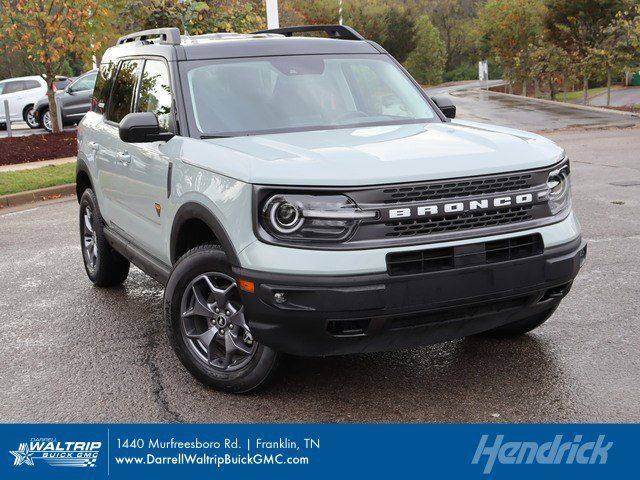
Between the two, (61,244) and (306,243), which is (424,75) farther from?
(306,243)

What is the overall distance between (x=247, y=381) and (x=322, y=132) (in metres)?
1.52

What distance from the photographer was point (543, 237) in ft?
14.6

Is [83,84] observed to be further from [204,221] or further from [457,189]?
[457,189]

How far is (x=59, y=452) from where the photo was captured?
4.04 meters

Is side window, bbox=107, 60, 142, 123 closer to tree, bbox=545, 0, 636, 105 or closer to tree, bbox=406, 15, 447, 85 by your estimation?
tree, bbox=545, 0, 636, 105

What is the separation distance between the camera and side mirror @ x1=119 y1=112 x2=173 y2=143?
5.08 m

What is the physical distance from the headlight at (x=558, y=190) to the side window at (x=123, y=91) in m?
3.05

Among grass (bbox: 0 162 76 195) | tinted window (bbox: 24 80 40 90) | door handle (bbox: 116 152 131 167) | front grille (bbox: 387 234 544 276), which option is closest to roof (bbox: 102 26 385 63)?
door handle (bbox: 116 152 131 167)

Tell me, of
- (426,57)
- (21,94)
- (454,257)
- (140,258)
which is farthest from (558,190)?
(426,57)

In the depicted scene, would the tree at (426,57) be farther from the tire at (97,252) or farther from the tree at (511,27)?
the tire at (97,252)

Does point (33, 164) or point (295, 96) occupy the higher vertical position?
point (295, 96)

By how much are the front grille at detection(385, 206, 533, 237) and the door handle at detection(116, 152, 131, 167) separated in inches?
96.6

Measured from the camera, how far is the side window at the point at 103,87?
22.6ft

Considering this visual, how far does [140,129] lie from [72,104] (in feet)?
75.3
